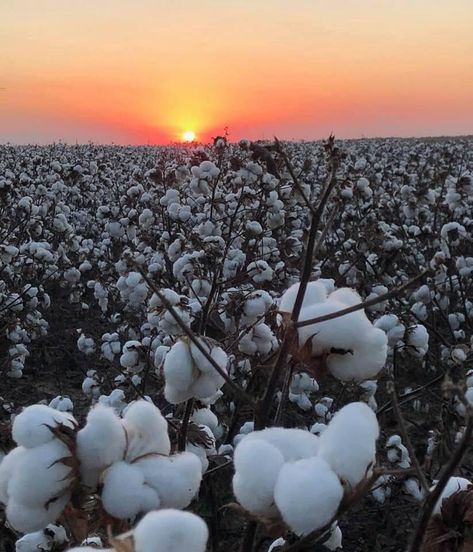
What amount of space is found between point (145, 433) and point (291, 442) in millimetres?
257

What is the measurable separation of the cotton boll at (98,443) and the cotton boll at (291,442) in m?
0.21

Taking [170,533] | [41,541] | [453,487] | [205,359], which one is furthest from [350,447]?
[41,541]

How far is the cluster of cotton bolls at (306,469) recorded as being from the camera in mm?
895

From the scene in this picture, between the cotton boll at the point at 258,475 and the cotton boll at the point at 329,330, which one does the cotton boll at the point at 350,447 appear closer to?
the cotton boll at the point at 258,475

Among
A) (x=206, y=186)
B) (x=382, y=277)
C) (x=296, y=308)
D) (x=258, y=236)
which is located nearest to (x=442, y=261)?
(x=382, y=277)

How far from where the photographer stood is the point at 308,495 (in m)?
0.89

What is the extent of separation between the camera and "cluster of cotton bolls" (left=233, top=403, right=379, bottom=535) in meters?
0.89

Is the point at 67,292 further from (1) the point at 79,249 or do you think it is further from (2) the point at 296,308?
(2) the point at 296,308

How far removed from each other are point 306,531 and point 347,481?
81mm

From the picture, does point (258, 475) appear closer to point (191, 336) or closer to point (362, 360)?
point (191, 336)

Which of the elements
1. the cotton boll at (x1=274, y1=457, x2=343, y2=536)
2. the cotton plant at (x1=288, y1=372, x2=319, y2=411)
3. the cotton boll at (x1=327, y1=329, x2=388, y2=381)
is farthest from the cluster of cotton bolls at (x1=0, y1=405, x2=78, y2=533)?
the cotton plant at (x1=288, y1=372, x2=319, y2=411)

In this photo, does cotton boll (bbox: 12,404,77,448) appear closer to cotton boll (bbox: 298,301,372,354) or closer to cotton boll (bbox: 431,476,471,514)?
cotton boll (bbox: 298,301,372,354)

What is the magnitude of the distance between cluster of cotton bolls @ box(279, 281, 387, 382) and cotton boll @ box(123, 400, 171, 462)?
269 mm

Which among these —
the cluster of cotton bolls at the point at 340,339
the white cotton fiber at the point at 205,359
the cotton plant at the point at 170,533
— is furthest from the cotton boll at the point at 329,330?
the cotton plant at the point at 170,533
